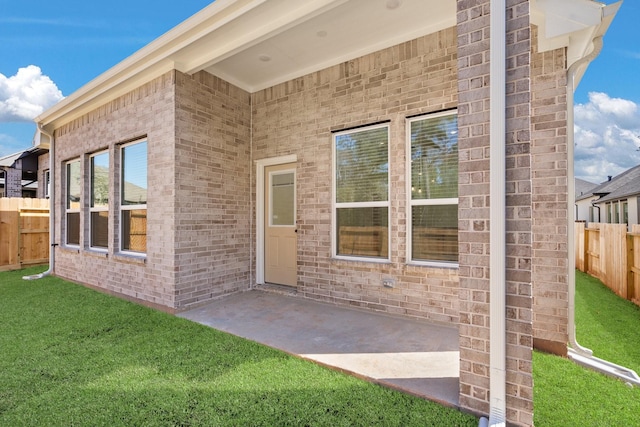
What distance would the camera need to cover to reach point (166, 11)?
1184 cm

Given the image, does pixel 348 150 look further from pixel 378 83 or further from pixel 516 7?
pixel 516 7

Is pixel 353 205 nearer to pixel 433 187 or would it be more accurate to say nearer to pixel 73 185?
pixel 433 187

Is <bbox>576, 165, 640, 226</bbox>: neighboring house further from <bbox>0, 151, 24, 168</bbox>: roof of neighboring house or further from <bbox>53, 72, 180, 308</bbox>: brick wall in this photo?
<bbox>0, 151, 24, 168</bbox>: roof of neighboring house

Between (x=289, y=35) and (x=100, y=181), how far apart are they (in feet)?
15.3

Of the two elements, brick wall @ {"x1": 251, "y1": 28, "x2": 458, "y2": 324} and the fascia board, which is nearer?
the fascia board

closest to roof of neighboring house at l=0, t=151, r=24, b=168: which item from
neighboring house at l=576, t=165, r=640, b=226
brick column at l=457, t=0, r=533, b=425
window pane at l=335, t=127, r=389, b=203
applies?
window pane at l=335, t=127, r=389, b=203

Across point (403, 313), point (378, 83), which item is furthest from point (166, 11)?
point (403, 313)

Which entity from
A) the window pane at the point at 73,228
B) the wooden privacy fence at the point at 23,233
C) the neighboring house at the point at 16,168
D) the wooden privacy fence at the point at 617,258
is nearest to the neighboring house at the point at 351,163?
the window pane at the point at 73,228

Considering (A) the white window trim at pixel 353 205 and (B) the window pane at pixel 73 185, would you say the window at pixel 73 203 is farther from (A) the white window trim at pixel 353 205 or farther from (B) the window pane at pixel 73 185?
(A) the white window trim at pixel 353 205

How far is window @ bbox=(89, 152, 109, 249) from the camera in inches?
223

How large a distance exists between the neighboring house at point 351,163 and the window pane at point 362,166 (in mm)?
22

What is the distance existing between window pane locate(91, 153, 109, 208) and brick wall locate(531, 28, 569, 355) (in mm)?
6776

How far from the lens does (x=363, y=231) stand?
14.8 feet

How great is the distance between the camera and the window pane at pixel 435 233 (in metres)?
3.80
